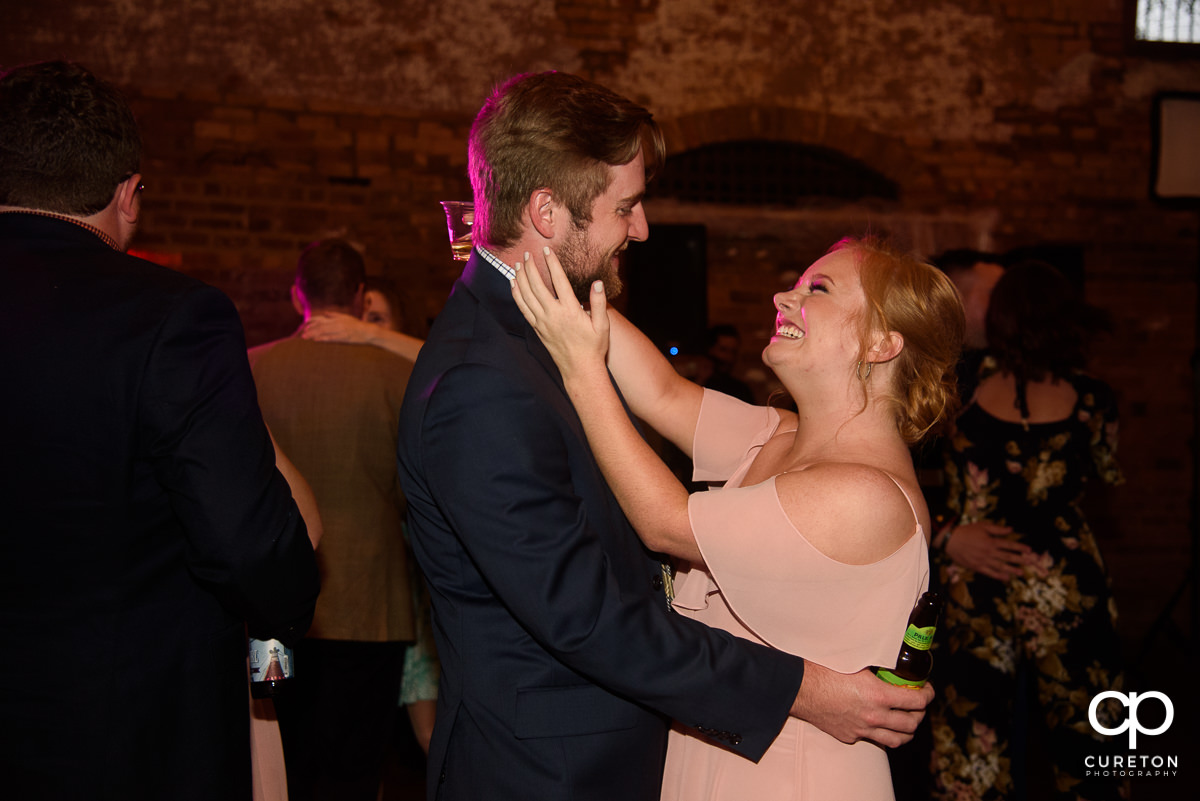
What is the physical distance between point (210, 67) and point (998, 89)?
4.73m

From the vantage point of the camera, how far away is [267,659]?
170cm

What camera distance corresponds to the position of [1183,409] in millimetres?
6152

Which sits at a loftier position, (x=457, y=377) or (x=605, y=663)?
(x=457, y=377)

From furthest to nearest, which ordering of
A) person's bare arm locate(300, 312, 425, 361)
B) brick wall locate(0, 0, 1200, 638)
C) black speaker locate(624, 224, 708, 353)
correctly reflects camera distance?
1. black speaker locate(624, 224, 708, 353)
2. brick wall locate(0, 0, 1200, 638)
3. person's bare arm locate(300, 312, 425, 361)

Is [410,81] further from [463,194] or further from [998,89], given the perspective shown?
[998,89]

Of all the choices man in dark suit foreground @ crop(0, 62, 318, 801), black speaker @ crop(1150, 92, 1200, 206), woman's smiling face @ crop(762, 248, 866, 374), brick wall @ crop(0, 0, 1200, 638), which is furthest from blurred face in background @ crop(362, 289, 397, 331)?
black speaker @ crop(1150, 92, 1200, 206)

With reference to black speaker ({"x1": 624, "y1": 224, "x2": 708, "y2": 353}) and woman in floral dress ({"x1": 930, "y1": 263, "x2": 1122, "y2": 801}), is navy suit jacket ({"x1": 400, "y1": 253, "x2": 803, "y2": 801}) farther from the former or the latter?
black speaker ({"x1": 624, "y1": 224, "x2": 708, "y2": 353})

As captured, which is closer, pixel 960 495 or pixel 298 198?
pixel 960 495

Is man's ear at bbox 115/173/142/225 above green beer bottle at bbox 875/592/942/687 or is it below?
above

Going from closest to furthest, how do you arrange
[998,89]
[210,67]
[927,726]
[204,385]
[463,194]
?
[204,385] → [927,726] → [210,67] → [463,194] → [998,89]

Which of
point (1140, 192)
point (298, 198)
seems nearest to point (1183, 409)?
point (1140, 192)

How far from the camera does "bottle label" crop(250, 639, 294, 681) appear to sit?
1.70 m

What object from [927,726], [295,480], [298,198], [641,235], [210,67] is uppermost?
[210,67]

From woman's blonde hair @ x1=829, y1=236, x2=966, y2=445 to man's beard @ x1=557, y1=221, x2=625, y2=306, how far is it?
20.0 inches
